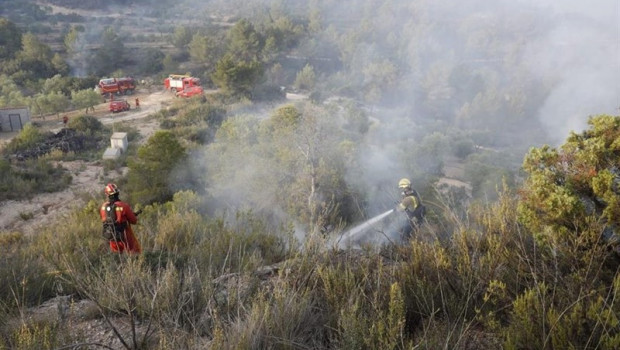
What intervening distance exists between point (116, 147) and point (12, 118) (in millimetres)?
6851

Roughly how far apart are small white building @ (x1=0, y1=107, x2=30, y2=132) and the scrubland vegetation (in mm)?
2645

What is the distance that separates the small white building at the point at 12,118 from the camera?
2106cm

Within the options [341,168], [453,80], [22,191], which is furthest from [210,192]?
[453,80]

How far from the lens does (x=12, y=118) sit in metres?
21.2

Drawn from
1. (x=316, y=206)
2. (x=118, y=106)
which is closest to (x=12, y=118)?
(x=118, y=106)

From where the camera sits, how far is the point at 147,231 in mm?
5297

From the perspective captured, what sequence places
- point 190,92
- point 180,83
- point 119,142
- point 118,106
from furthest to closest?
point 180,83
point 190,92
point 118,106
point 119,142

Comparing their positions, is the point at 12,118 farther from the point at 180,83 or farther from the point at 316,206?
the point at 316,206

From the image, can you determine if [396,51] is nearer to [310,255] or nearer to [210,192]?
[210,192]

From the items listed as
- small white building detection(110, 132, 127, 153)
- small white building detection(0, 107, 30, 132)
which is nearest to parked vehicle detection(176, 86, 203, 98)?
small white building detection(0, 107, 30, 132)

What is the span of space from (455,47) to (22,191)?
45888 mm

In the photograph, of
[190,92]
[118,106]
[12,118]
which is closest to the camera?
[12,118]

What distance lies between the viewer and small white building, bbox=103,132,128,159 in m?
17.8

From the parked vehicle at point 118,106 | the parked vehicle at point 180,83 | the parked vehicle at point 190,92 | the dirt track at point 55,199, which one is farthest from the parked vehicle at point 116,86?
the dirt track at point 55,199
